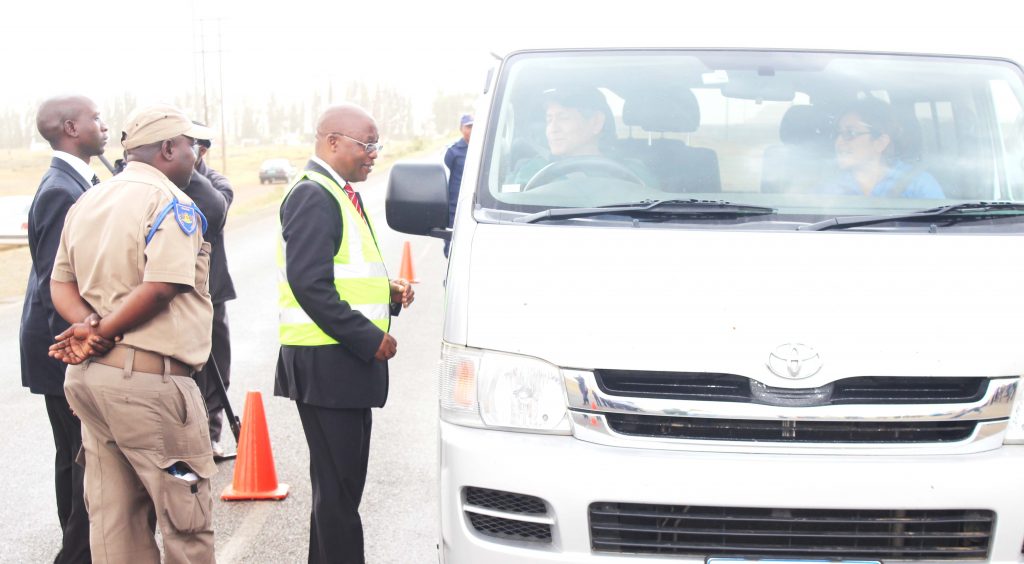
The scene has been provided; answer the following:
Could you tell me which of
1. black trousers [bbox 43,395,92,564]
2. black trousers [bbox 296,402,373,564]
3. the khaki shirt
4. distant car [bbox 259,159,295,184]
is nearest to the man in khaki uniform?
the khaki shirt

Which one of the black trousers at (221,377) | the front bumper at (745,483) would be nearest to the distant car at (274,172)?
the black trousers at (221,377)

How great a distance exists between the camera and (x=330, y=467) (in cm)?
436

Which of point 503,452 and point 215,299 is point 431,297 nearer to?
point 215,299

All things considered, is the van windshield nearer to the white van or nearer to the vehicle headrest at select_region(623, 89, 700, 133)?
the vehicle headrest at select_region(623, 89, 700, 133)

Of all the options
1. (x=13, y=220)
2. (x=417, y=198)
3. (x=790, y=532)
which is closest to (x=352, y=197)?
(x=417, y=198)

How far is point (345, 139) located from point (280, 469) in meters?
2.70

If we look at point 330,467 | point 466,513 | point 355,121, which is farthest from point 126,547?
point 355,121

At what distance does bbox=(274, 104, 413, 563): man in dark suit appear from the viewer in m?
4.18

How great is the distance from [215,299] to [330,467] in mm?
2534

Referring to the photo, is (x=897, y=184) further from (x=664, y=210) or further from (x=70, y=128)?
(x=70, y=128)

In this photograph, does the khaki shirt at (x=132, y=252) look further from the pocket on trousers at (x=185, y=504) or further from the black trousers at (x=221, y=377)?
the black trousers at (x=221, y=377)

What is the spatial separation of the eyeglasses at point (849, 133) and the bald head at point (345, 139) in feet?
5.88

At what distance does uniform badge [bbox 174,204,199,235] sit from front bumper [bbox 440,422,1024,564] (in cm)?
144

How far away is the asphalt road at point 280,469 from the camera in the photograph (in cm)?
523
